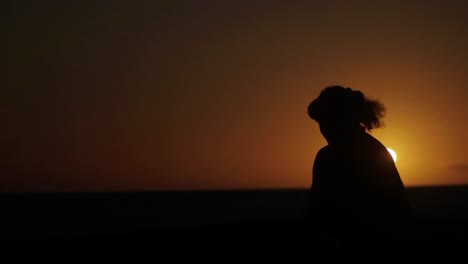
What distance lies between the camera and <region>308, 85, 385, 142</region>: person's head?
282cm

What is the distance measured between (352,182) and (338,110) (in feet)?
1.34

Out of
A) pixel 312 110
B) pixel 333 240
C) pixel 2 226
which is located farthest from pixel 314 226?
pixel 2 226

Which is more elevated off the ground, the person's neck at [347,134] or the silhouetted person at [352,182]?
the person's neck at [347,134]

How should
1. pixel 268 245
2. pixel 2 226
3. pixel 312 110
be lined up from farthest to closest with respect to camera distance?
1. pixel 2 226
2. pixel 268 245
3. pixel 312 110

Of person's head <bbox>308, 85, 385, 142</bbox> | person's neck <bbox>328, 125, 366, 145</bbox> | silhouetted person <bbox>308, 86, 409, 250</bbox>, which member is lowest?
silhouetted person <bbox>308, 86, 409, 250</bbox>

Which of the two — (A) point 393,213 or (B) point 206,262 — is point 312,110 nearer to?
(A) point 393,213

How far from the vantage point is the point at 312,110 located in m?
2.89

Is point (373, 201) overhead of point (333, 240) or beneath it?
overhead

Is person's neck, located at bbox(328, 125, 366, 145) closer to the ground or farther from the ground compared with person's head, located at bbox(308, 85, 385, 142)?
closer to the ground

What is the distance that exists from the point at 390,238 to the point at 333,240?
0.27 m

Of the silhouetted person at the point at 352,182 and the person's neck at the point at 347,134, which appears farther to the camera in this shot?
the person's neck at the point at 347,134

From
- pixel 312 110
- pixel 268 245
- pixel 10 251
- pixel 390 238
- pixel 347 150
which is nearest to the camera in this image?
pixel 390 238

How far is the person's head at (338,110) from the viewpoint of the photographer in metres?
2.82

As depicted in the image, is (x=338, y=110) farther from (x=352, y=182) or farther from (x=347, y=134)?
(x=352, y=182)
